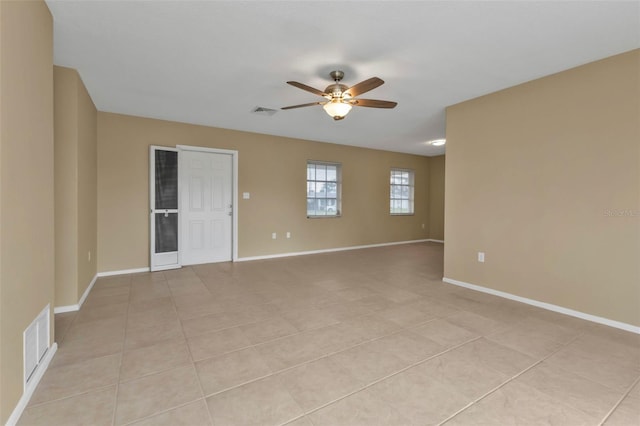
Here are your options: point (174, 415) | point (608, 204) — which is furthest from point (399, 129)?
point (174, 415)

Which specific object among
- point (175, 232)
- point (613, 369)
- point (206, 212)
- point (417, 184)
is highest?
point (417, 184)

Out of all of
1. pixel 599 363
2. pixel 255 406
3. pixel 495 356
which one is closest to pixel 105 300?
pixel 255 406

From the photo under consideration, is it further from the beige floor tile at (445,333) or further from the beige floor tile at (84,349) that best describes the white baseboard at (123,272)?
the beige floor tile at (445,333)

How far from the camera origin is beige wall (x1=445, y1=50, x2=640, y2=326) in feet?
8.63

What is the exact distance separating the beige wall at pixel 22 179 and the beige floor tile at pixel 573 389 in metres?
2.88

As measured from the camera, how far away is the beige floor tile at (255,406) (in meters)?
1.50

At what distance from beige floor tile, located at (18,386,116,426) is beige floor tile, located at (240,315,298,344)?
997 mm

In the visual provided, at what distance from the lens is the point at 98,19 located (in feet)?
7.22

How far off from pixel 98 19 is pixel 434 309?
12.7ft

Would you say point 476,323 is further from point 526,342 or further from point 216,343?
point 216,343

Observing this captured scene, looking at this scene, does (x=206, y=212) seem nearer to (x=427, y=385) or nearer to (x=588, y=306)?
(x=427, y=385)

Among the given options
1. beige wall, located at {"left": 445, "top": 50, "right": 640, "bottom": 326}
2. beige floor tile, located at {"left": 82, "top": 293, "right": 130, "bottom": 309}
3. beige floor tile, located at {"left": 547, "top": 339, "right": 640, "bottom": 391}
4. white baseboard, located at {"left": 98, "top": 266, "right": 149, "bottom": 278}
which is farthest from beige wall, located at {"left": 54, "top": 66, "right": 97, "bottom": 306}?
beige wall, located at {"left": 445, "top": 50, "right": 640, "bottom": 326}

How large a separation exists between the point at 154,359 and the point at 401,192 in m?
7.00

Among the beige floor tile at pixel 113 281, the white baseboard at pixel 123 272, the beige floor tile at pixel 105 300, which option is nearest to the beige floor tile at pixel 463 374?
the beige floor tile at pixel 105 300
